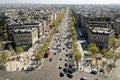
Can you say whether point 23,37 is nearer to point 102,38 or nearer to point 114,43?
point 102,38

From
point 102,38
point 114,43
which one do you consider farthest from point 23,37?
point 114,43

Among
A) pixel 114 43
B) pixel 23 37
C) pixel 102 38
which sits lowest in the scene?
pixel 114 43

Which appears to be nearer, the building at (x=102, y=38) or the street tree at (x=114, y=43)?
the building at (x=102, y=38)

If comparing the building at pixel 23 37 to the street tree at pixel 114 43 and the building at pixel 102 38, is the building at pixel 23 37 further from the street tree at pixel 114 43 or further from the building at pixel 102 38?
the street tree at pixel 114 43

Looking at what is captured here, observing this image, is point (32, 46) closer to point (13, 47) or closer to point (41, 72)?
point (13, 47)

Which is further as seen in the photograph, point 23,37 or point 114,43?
point 23,37

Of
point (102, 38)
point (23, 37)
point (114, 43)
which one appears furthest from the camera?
point (23, 37)

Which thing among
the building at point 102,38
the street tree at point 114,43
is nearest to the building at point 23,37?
the building at point 102,38

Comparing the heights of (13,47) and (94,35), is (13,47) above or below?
below

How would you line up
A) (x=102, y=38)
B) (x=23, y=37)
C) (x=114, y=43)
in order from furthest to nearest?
(x=23, y=37) → (x=102, y=38) → (x=114, y=43)

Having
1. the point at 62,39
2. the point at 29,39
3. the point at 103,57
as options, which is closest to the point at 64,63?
the point at 103,57

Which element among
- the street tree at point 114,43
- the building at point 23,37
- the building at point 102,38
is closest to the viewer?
the building at point 102,38
